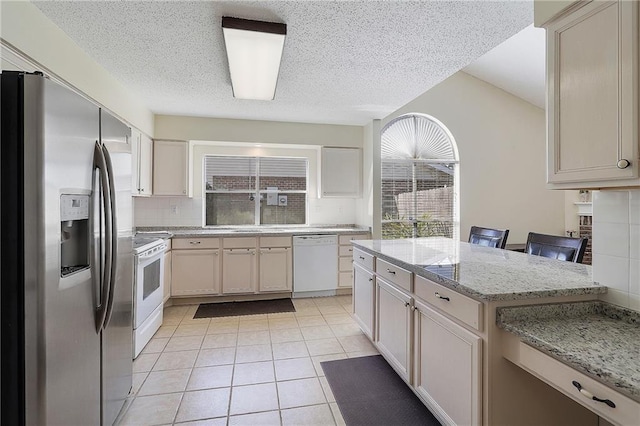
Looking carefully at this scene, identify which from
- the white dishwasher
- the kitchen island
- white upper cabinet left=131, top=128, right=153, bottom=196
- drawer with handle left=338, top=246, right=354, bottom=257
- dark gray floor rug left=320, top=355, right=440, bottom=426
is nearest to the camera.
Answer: the kitchen island

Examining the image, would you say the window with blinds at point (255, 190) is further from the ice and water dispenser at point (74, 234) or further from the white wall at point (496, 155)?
the ice and water dispenser at point (74, 234)

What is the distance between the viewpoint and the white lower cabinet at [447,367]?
1.38 m

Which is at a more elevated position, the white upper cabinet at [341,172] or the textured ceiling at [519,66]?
the textured ceiling at [519,66]

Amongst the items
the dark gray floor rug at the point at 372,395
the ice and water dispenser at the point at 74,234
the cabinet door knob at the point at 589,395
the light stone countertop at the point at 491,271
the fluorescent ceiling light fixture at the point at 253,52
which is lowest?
the dark gray floor rug at the point at 372,395

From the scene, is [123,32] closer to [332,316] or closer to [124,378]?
[124,378]

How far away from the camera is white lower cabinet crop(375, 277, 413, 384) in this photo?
198 centimetres

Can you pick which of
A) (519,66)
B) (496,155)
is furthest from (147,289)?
(519,66)

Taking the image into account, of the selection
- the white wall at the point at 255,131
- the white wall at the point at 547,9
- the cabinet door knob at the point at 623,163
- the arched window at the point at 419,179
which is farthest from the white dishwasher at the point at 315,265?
the cabinet door knob at the point at 623,163

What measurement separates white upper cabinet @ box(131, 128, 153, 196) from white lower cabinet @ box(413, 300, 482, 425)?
317 cm

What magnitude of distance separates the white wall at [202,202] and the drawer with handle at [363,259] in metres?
1.92

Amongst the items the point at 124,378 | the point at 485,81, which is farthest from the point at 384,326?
the point at 485,81

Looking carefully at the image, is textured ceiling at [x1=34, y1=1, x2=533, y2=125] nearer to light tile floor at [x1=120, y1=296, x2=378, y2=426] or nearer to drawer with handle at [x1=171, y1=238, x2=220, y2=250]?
drawer with handle at [x1=171, y1=238, x2=220, y2=250]

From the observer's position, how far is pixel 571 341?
43.6 inches

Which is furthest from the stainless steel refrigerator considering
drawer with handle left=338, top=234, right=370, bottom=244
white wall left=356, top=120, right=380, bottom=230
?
white wall left=356, top=120, right=380, bottom=230
